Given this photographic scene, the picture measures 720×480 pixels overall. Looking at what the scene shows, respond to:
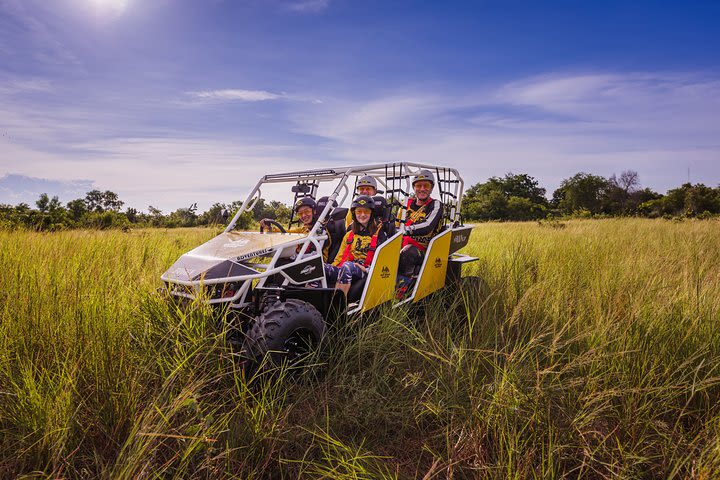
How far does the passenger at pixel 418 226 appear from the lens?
5215mm

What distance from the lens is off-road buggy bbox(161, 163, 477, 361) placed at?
125 inches

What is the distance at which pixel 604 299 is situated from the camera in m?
4.41

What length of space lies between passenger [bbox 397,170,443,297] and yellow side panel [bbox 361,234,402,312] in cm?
44

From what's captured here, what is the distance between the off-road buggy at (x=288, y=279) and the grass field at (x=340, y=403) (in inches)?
10.1

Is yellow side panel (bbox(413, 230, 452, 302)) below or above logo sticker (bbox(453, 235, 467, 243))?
below

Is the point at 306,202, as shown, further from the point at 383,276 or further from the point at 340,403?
the point at 340,403

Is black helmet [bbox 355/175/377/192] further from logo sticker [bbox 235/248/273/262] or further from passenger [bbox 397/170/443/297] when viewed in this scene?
logo sticker [bbox 235/248/273/262]

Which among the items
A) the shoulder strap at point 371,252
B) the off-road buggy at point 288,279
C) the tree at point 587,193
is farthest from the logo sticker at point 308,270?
the tree at point 587,193

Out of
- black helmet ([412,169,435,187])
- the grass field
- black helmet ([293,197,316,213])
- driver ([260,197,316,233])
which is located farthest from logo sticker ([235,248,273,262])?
black helmet ([412,169,435,187])

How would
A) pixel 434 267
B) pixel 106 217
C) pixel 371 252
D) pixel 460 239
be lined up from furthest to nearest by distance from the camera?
1. pixel 106 217
2. pixel 460 239
3. pixel 434 267
4. pixel 371 252

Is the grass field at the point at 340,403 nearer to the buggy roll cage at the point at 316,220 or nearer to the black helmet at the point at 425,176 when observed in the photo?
the buggy roll cage at the point at 316,220

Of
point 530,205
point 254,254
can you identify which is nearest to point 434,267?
point 254,254

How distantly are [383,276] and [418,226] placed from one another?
1.18 m

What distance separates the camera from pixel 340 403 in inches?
118
